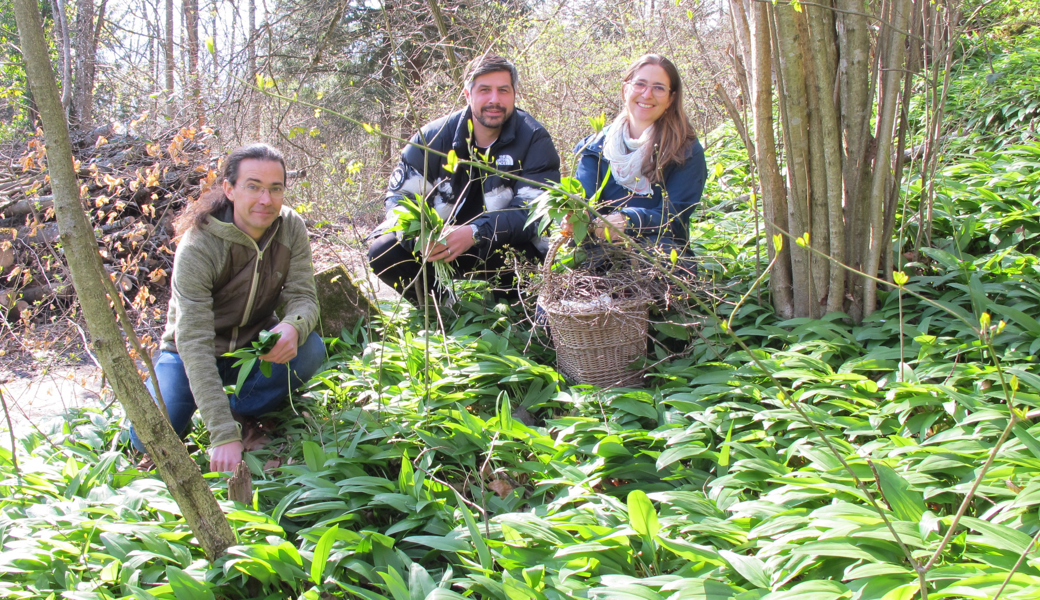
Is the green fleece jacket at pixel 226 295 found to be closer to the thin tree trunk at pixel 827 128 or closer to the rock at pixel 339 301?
the rock at pixel 339 301

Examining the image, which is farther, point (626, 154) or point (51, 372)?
point (51, 372)

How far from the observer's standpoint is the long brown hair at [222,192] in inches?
111

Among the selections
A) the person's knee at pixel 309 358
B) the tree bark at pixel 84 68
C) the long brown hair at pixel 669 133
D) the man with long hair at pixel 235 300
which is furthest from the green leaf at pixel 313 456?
the tree bark at pixel 84 68

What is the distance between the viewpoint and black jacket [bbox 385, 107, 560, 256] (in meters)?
3.80

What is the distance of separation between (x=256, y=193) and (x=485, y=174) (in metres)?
1.40

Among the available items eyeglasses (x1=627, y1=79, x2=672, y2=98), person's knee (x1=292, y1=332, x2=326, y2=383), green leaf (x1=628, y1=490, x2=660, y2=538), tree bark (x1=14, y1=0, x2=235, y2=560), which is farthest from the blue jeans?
eyeglasses (x1=627, y1=79, x2=672, y2=98)

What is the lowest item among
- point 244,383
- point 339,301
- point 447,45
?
point 244,383

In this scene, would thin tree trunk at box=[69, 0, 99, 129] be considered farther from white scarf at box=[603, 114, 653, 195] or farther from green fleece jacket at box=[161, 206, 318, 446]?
white scarf at box=[603, 114, 653, 195]

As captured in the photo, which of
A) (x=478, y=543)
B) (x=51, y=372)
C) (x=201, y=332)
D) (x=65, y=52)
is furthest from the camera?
(x=65, y=52)

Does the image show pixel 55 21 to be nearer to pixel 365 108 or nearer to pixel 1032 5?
pixel 365 108

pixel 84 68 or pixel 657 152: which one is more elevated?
pixel 84 68

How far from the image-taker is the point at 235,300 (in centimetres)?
294

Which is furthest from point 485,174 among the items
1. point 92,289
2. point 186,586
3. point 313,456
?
point 186,586

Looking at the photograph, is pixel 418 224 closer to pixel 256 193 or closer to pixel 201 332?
pixel 256 193
